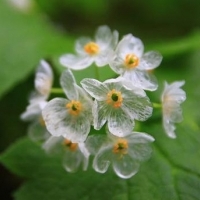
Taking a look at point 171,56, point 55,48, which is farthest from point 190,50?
point 55,48

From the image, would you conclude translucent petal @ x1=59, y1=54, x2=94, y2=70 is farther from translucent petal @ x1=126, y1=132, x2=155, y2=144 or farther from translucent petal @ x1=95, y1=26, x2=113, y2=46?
translucent petal @ x1=126, y1=132, x2=155, y2=144

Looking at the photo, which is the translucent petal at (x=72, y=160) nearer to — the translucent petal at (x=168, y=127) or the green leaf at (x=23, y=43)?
the translucent petal at (x=168, y=127)

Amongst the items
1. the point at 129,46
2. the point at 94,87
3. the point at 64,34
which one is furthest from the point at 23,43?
the point at 94,87

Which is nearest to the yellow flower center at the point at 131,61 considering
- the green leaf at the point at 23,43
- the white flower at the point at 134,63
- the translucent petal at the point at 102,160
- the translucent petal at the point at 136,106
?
the white flower at the point at 134,63

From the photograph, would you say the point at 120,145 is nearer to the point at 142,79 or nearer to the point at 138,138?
the point at 138,138

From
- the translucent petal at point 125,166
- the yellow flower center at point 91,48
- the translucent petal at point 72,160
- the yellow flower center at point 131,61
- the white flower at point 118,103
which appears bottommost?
the translucent petal at point 125,166

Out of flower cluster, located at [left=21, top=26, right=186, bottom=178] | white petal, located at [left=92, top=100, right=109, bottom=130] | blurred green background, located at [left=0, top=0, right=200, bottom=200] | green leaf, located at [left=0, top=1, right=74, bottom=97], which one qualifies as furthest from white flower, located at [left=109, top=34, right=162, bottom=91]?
green leaf, located at [left=0, top=1, right=74, bottom=97]
